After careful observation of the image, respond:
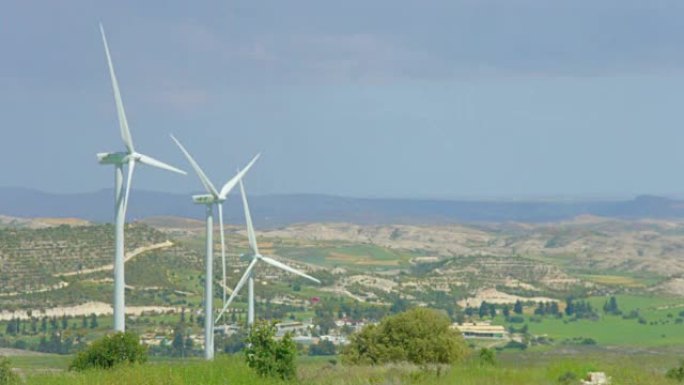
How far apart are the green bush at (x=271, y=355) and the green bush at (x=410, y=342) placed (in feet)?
44.0

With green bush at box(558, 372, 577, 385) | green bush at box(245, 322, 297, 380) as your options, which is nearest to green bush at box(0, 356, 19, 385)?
green bush at box(245, 322, 297, 380)

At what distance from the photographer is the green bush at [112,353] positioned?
4469 cm

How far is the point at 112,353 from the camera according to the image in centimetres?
4550

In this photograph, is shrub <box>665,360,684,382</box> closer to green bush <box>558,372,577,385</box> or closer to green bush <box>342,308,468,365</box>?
green bush <box>558,372,577,385</box>

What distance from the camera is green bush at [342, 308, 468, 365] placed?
170 ft

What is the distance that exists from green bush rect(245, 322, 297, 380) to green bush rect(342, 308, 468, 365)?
1341cm

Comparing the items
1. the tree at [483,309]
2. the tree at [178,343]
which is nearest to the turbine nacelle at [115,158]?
the tree at [178,343]

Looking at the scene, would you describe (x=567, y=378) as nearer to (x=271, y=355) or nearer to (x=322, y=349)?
(x=271, y=355)

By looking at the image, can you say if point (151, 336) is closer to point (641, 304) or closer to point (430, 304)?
point (430, 304)

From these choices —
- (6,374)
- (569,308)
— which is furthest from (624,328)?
(6,374)

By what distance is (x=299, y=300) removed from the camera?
188m

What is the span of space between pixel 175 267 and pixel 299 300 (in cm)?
1965

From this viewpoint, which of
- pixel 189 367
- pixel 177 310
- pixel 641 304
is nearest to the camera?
pixel 189 367

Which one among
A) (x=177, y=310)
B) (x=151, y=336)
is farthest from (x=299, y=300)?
(x=151, y=336)
